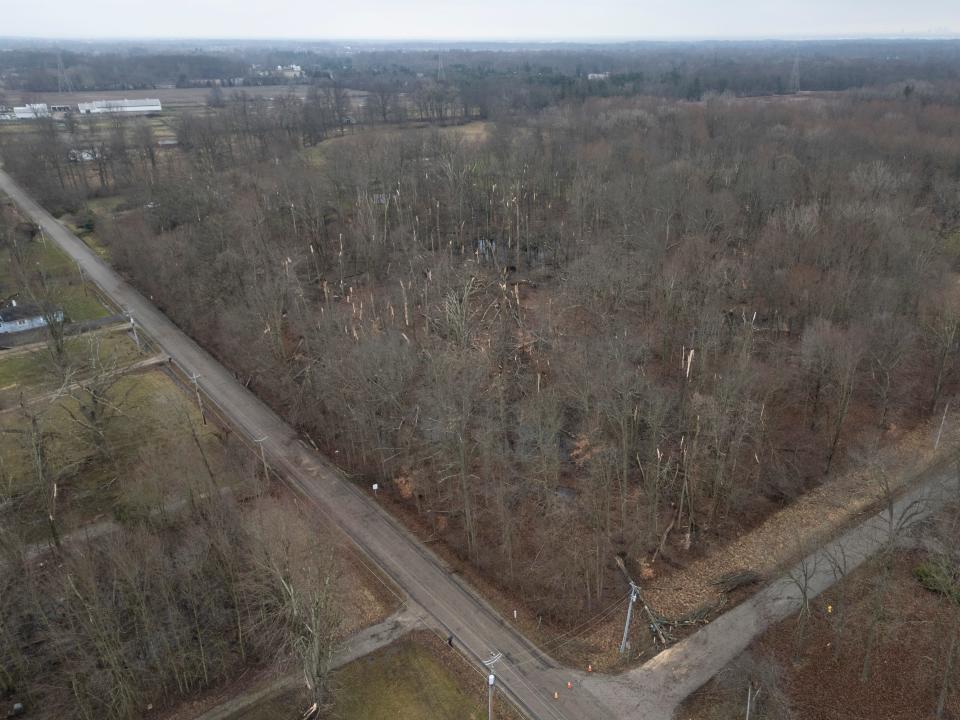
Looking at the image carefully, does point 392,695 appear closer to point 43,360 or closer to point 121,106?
point 43,360

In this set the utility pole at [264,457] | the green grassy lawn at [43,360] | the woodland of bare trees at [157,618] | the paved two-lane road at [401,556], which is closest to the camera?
the woodland of bare trees at [157,618]

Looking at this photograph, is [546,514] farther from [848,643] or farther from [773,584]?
[848,643]

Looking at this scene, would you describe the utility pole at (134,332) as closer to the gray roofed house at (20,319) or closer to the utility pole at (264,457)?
the gray roofed house at (20,319)

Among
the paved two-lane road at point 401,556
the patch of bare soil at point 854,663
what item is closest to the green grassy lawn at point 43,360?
the paved two-lane road at point 401,556

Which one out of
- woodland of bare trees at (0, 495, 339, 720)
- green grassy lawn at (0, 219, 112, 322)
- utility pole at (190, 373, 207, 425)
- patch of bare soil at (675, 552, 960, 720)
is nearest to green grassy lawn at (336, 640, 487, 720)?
woodland of bare trees at (0, 495, 339, 720)

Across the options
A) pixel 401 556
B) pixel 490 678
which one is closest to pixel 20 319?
pixel 401 556
